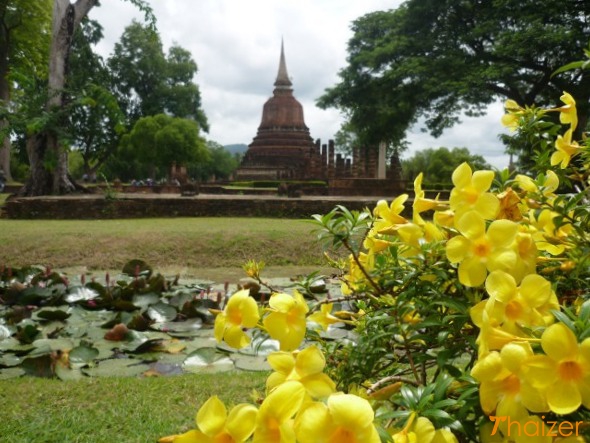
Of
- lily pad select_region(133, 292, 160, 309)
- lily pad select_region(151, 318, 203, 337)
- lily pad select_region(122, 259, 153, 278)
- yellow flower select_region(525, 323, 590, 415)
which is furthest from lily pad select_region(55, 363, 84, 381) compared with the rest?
yellow flower select_region(525, 323, 590, 415)

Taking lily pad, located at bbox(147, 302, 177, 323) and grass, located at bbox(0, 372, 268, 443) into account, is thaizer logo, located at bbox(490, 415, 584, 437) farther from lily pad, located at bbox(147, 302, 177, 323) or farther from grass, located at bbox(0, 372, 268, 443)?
lily pad, located at bbox(147, 302, 177, 323)

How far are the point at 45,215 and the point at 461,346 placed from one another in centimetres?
1014

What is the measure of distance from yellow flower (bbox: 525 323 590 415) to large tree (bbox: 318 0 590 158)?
13596 mm

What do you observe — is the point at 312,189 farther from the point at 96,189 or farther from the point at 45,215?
the point at 45,215

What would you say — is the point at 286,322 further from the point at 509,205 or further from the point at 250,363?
the point at 250,363

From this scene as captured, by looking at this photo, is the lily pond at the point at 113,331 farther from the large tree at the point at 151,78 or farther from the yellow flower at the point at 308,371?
the large tree at the point at 151,78

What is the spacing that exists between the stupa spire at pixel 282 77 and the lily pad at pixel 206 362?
31.4m

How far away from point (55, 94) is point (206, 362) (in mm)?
9898

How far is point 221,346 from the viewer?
290cm

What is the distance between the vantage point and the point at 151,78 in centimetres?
2980

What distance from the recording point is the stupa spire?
32.8 m

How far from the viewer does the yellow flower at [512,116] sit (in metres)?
1.17

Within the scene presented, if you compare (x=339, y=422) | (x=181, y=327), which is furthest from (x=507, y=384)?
(x=181, y=327)

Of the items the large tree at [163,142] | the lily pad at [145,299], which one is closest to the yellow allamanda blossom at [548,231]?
the lily pad at [145,299]
